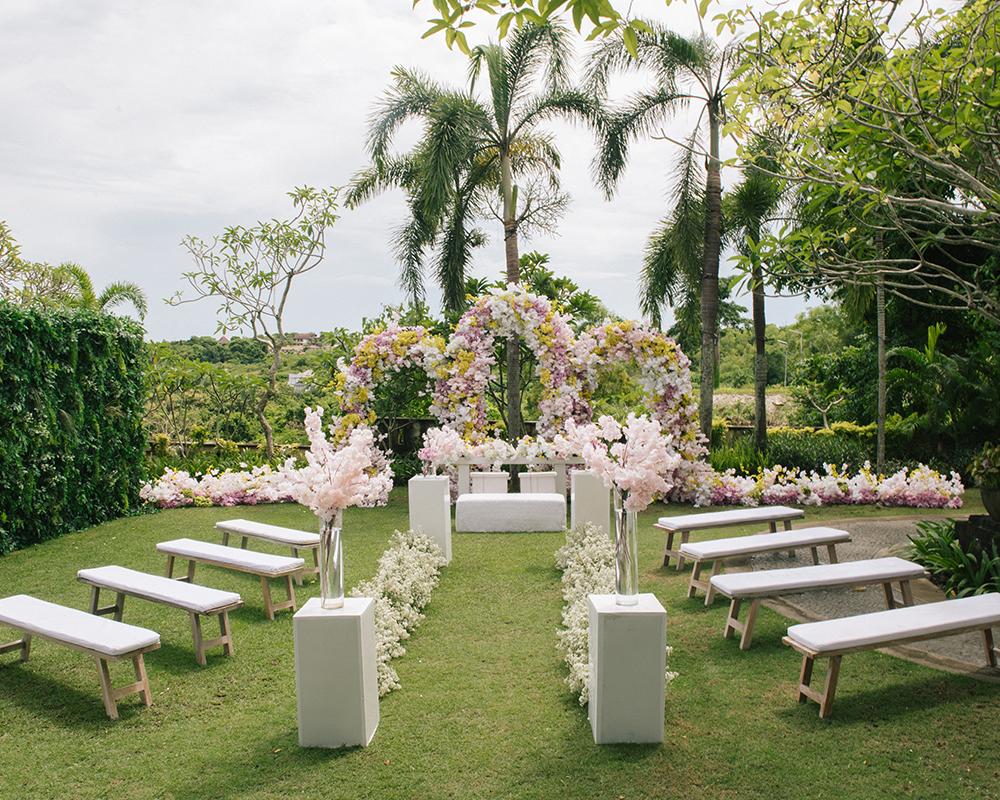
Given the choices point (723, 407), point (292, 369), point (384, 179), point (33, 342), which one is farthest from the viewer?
point (723, 407)

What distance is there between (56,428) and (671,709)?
7.60 m

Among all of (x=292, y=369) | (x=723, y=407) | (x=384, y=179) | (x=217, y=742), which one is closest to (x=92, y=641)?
(x=217, y=742)

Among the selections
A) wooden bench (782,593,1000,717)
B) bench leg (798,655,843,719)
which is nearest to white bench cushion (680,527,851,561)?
wooden bench (782,593,1000,717)

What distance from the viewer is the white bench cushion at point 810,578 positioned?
14.5 feet

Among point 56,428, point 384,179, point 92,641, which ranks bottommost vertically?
point 92,641

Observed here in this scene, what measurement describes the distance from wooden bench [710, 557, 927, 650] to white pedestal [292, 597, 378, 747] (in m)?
2.42

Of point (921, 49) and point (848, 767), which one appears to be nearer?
point (848, 767)

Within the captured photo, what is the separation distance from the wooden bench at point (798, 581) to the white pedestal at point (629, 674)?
1310 mm

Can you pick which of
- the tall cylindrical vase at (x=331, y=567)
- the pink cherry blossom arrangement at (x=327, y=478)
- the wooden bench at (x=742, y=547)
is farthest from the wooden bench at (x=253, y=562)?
the wooden bench at (x=742, y=547)

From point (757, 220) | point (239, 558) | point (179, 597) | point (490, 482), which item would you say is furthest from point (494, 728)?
point (757, 220)

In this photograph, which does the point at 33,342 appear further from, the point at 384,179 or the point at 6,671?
the point at 384,179

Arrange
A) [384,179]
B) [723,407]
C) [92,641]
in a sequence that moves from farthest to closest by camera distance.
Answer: [723,407]
[384,179]
[92,641]

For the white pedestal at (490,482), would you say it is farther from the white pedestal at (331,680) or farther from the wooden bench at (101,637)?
the white pedestal at (331,680)

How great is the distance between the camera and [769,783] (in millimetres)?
2957
